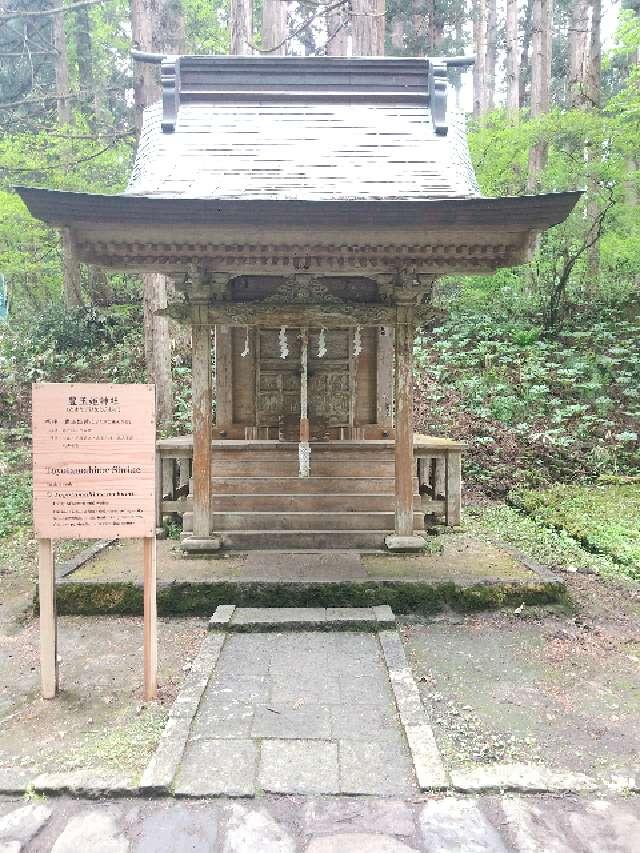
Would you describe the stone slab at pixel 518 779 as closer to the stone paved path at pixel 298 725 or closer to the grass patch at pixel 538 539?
the stone paved path at pixel 298 725

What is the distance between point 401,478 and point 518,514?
3.46m

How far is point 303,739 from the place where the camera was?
3318 mm

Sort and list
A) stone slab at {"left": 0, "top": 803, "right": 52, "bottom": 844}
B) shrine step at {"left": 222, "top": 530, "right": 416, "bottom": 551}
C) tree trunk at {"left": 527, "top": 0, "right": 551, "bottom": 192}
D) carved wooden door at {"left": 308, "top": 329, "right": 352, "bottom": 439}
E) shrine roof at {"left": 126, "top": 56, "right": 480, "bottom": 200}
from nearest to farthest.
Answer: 1. stone slab at {"left": 0, "top": 803, "right": 52, "bottom": 844}
2. shrine roof at {"left": 126, "top": 56, "right": 480, "bottom": 200}
3. shrine step at {"left": 222, "top": 530, "right": 416, "bottom": 551}
4. carved wooden door at {"left": 308, "top": 329, "right": 352, "bottom": 439}
5. tree trunk at {"left": 527, "top": 0, "right": 551, "bottom": 192}

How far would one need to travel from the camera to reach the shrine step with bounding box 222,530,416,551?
6.57m

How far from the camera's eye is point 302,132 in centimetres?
707

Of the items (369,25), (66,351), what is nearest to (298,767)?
(369,25)

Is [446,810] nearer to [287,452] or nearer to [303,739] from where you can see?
[303,739]

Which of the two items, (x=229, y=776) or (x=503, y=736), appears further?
(x=503, y=736)

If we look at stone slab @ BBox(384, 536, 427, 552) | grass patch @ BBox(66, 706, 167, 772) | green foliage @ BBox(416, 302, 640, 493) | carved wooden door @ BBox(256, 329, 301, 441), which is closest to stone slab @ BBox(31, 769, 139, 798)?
grass patch @ BBox(66, 706, 167, 772)

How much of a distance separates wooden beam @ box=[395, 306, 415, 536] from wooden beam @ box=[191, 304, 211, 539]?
2091 mm

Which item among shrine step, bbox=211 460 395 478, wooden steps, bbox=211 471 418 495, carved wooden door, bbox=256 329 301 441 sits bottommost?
wooden steps, bbox=211 471 418 495

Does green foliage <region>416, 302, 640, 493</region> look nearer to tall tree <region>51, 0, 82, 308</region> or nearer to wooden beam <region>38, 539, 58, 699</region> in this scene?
wooden beam <region>38, 539, 58, 699</region>

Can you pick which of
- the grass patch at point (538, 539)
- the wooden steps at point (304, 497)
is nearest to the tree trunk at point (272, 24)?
the wooden steps at point (304, 497)

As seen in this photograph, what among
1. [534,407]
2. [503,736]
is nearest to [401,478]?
[503,736]
